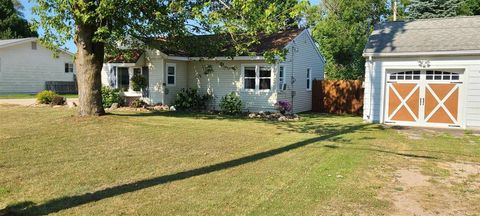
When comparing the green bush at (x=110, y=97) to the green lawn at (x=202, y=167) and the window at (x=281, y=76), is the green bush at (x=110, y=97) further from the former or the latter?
the window at (x=281, y=76)

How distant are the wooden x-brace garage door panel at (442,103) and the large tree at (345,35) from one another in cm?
2220

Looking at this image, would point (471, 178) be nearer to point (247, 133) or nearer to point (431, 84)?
point (247, 133)

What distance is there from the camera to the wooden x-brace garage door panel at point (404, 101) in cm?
1586

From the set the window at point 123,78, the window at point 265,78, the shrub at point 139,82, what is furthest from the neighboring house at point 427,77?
the window at point 123,78

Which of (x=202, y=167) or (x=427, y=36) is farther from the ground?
(x=427, y=36)

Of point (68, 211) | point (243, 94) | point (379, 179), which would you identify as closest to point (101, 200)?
point (68, 211)

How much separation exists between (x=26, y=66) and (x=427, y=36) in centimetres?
2975

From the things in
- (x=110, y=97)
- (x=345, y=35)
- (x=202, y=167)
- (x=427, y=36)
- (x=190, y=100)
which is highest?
(x=345, y=35)

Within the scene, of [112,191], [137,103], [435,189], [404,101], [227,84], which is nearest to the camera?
[112,191]

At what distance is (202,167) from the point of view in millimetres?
7742

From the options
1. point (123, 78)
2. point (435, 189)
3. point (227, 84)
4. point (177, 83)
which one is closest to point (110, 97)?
point (123, 78)

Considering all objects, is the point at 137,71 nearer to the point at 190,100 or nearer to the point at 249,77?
the point at 190,100

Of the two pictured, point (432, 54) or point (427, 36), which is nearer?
point (432, 54)

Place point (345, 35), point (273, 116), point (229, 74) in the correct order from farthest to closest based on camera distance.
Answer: point (345, 35), point (229, 74), point (273, 116)
